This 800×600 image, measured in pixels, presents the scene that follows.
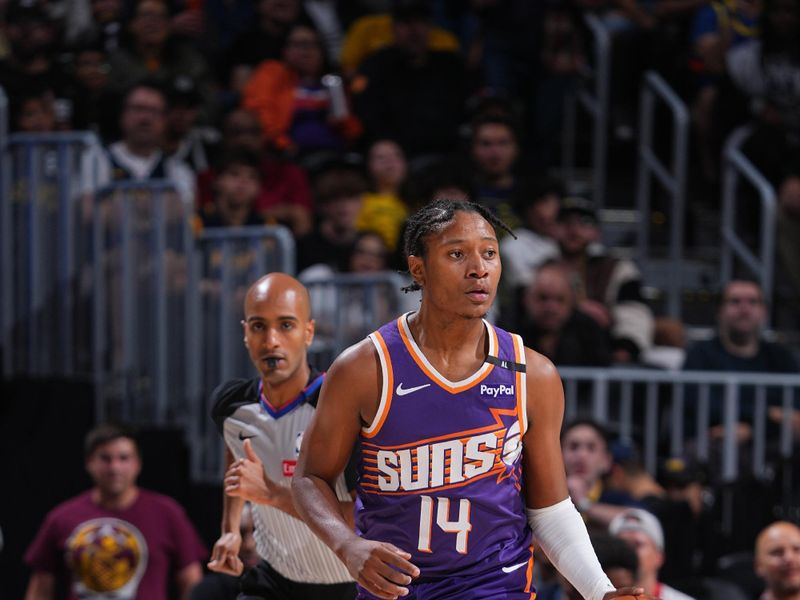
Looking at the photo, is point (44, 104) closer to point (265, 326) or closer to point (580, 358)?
point (580, 358)

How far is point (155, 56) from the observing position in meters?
11.6

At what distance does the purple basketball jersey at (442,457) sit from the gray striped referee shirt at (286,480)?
883 millimetres

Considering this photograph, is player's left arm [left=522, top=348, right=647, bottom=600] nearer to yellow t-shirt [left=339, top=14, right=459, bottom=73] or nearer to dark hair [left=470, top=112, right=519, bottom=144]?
dark hair [left=470, top=112, right=519, bottom=144]

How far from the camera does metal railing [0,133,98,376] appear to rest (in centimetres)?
916

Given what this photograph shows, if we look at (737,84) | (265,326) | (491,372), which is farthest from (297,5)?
(491,372)

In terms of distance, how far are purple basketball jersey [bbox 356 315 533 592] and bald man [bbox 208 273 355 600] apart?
2.89ft

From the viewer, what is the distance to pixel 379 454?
4.54 metres

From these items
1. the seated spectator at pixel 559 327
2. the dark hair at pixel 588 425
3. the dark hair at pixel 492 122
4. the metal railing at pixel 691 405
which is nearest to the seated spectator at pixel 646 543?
the dark hair at pixel 588 425

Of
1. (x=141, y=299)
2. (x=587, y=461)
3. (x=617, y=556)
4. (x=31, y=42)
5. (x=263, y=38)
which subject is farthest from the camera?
(x=263, y=38)

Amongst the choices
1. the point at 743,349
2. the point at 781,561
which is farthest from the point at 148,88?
the point at 781,561

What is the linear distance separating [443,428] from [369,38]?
27.3 feet

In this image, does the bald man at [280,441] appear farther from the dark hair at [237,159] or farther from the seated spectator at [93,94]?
the seated spectator at [93,94]

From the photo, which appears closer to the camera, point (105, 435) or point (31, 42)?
point (105, 435)

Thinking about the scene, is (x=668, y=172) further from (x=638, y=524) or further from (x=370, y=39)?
(x=638, y=524)
